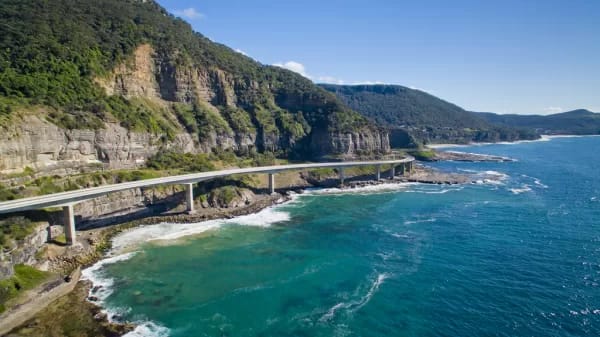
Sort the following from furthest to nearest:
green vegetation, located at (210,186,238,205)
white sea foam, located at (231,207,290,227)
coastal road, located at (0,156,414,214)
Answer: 1. green vegetation, located at (210,186,238,205)
2. white sea foam, located at (231,207,290,227)
3. coastal road, located at (0,156,414,214)

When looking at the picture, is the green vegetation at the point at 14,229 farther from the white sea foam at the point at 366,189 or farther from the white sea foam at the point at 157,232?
the white sea foam at the point at 366,189

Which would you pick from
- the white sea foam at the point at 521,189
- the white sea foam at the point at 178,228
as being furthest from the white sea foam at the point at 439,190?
the white sea foam at the point at 178,228

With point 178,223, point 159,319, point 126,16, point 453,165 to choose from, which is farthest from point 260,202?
point 453,165

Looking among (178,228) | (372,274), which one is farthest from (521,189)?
(178,228)

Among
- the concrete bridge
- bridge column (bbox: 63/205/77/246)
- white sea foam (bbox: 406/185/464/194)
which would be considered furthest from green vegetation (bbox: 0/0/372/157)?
white sea foam (bbox: 406/185/464/194)

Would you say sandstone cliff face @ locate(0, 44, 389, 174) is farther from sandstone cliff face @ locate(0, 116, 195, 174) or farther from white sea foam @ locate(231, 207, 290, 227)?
white sea foam @ locate(231, 207, 290, 227)

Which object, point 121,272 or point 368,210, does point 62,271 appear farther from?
point 368,210
